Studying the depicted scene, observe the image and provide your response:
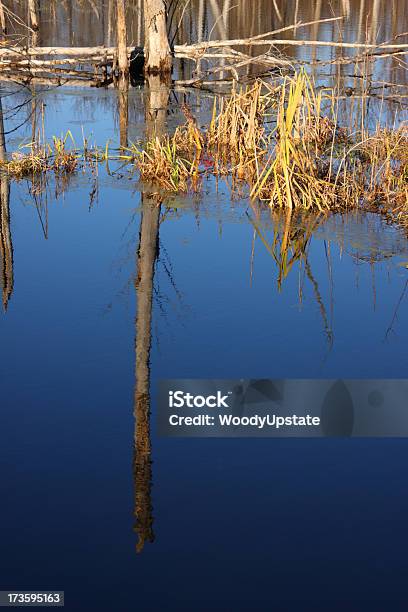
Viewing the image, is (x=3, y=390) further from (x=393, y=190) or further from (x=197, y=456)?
(x=393, y=190)

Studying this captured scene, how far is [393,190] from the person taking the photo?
8.81 m

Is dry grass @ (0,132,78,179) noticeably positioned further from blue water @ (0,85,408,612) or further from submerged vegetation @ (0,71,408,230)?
blue water @ (0,85,408,612)

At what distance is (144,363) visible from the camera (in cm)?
525

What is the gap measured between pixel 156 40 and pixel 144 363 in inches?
486

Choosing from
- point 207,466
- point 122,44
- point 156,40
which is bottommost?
point 207,466

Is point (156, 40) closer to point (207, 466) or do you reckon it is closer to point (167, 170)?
point (167, 170)

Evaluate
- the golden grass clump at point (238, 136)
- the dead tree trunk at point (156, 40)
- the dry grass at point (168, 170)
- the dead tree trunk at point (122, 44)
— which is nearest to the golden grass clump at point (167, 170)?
the dry grass at point (168, 170)

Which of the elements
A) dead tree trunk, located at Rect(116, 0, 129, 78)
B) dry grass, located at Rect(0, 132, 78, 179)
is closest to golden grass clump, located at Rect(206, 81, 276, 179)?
dry grass, located at Rect(0, 132, 78, 179)

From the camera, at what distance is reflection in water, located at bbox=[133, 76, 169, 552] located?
3.93m

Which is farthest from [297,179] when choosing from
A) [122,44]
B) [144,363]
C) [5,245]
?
[122,44]

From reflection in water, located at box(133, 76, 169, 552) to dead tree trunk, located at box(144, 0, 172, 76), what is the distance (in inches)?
316

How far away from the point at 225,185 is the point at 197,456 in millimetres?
5373

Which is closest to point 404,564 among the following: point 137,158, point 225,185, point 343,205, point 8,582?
point 8,582

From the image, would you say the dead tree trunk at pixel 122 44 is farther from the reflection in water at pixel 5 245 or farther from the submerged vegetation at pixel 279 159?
the reflection in water at pixel 5 245
